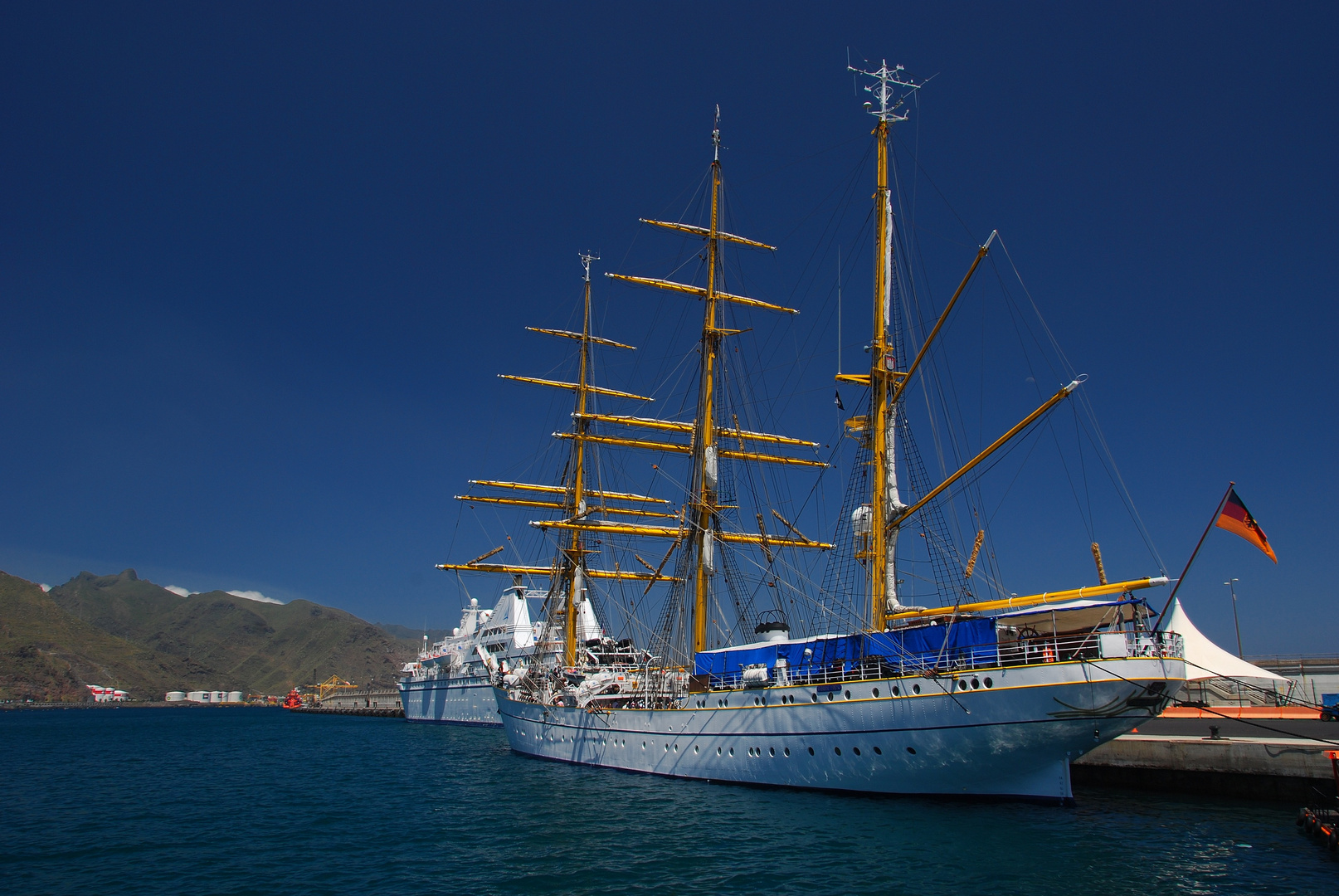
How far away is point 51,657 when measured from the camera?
168375mm

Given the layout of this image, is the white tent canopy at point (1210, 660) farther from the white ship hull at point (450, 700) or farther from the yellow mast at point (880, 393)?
the white ship hull at point (450, 700)

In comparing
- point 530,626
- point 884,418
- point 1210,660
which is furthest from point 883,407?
point 530,626

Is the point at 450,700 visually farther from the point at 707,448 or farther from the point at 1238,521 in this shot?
the point at 1238,521

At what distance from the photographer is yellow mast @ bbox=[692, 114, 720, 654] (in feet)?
119

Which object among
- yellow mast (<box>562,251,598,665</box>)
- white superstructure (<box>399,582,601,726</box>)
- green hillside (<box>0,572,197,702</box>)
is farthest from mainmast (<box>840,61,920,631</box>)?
green hillside (<box>0,572,197,702</box>)

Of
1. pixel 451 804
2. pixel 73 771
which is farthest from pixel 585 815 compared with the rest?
pixel 73 771

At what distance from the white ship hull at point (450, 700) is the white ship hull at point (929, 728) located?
4014 centimetres

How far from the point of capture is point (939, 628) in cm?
2388

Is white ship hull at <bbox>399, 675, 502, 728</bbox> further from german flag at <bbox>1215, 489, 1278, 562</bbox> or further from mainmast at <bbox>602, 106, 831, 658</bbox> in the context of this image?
german flag at <bbox>1215, 489, 1278, 562</bbox>

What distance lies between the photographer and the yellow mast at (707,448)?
1425 inches

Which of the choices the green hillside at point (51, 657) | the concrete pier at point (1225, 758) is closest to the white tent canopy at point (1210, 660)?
the concrete pier at point (1225, 758)

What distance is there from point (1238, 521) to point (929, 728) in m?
10.2

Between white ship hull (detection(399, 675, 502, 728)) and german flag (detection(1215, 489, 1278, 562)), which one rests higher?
german flag (detection(1215, 489, 1278, 562))

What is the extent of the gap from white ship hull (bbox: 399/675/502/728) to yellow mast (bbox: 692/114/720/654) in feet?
110
